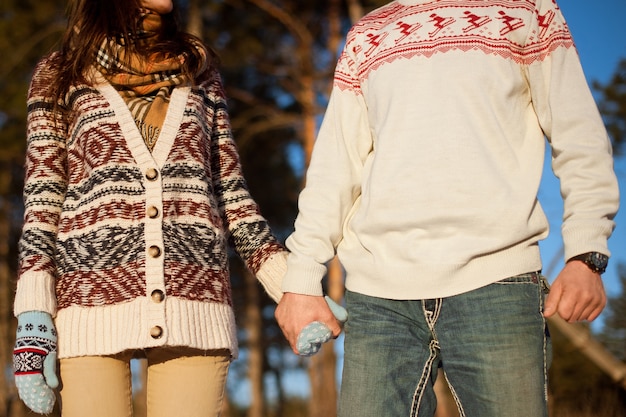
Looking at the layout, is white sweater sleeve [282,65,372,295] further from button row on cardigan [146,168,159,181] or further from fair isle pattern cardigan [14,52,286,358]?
button row on cardigan [146,168,159,181]

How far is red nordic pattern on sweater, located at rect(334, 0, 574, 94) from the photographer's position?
2.37 metres

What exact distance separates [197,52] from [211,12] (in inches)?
442

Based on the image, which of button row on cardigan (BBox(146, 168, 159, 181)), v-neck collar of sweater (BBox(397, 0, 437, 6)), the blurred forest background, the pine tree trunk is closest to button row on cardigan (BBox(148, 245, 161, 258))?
button row on cardigan (BBox(146, 168, 159, 181))

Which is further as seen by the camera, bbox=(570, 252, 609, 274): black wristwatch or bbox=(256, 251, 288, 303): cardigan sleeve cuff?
bbox=(256, 251, 288, 303): cardigan sleeve cuff

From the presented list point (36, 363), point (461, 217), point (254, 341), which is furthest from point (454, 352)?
point (254, 341)

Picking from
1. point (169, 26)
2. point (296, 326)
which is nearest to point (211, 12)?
point (169, 26)

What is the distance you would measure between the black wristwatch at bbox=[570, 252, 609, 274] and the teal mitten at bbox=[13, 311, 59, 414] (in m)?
1.52

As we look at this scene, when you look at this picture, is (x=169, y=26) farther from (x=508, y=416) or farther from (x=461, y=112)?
(x=508, y=416)

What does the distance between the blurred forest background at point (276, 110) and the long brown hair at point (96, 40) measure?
7.07 m

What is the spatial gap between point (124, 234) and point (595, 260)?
1.36m

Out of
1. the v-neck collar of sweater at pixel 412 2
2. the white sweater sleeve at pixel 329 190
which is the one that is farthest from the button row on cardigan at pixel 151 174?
the v-neck collar of sweater at pixel 412 2

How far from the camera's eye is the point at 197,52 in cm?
292

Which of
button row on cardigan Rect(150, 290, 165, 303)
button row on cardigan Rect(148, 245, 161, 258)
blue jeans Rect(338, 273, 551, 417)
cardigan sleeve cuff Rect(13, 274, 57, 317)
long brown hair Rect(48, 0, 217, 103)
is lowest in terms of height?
blue jeans Rect(338, 273, 551, 417)

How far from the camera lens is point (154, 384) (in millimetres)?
2564
